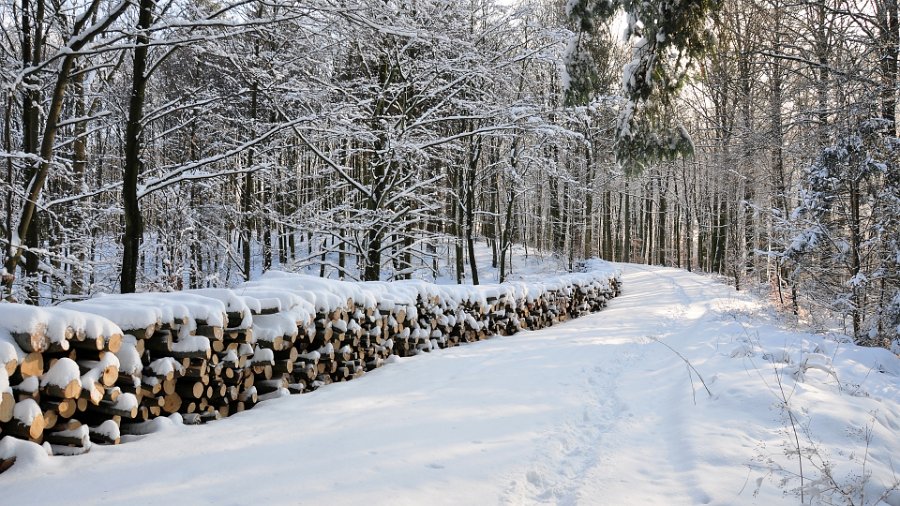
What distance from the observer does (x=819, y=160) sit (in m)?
9.21

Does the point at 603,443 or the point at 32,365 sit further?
the point at 603,443

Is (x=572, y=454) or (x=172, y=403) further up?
(x=172, y=403)

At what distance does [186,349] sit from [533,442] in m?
2.73

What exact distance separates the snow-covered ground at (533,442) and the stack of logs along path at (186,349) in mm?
217

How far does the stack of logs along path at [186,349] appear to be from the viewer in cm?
288

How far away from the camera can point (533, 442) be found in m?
3.78

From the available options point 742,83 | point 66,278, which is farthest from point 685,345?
point 742,83

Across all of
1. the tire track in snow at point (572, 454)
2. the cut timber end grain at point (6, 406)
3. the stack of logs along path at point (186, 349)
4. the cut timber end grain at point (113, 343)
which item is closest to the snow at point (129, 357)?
the stack of logs along path at point (186, 349)

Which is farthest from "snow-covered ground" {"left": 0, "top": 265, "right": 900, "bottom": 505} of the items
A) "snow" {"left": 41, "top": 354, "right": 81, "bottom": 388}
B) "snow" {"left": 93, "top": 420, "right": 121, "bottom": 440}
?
"snow" {"left": 41, "top": 354, "right": 81, "bottom": 388}

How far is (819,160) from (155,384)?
426 inches

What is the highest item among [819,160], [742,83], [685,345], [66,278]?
[742,83]

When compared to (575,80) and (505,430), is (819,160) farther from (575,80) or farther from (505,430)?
(505,430)

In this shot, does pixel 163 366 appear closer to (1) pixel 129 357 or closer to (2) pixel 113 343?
(1) pixel 129 357

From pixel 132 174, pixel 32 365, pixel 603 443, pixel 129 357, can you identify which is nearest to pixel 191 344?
pixel 129 357
